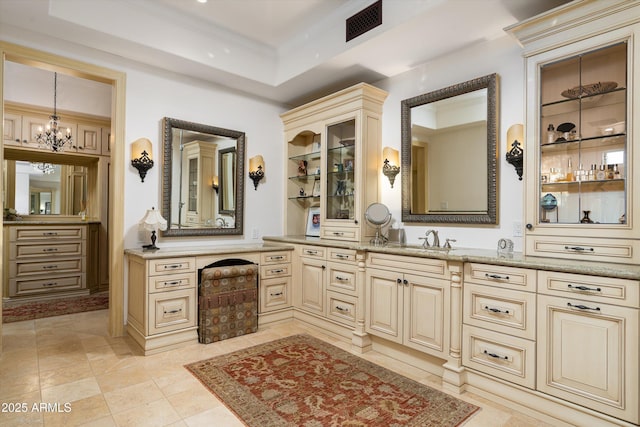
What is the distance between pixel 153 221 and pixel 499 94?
10.7ft

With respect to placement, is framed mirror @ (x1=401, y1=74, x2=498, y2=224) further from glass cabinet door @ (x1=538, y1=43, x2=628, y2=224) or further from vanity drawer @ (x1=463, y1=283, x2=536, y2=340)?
vanity drawer @ (x1=463, y1=283, x2=536, y2=340)

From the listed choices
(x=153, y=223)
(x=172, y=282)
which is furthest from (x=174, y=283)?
(x=153, y=223)

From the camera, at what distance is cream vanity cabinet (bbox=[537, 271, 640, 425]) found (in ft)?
5.81

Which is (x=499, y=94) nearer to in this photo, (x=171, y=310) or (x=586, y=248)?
(x=586, y=248)

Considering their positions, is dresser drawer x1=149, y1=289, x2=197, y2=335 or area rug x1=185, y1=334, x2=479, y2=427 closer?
area rug x1=185, y1=334, x2=479, y2=427

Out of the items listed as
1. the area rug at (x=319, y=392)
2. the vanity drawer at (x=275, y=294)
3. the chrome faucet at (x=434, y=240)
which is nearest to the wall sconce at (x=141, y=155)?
the vanity drawer at (x=275, y=294)

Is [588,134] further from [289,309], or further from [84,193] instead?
[84,193]

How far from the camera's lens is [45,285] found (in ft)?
15.9

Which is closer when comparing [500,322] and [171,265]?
[500,322]

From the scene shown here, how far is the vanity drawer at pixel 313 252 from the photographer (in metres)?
3.58

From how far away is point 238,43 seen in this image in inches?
146

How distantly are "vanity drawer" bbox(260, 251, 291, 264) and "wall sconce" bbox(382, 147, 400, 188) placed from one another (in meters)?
1.42

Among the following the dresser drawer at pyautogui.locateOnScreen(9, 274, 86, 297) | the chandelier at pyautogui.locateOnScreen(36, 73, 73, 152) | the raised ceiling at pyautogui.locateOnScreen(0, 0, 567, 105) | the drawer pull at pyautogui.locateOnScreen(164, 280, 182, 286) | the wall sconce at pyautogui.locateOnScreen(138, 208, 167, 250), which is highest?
the raised ceiling at pyautogui.locateOnScreen(0, 0, 567, 105)

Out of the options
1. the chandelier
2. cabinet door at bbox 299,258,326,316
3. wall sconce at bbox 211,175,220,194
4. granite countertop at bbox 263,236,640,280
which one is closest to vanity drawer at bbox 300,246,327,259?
cabinet door at bbox 299,258,326,316
